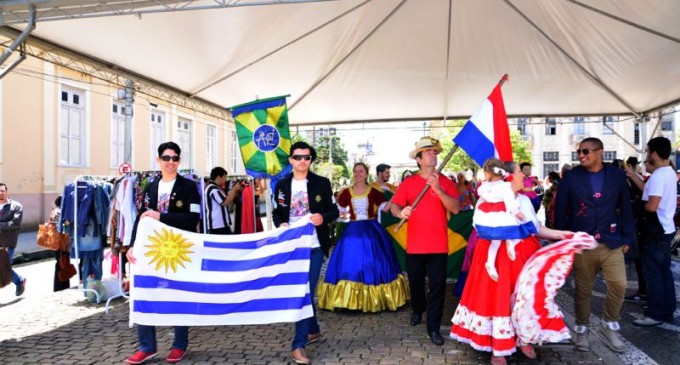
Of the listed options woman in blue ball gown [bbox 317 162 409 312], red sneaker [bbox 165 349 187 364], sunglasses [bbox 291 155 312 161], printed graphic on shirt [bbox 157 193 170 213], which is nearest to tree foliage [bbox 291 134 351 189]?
woman in blue ball gown [bbox 317 162 409 312]

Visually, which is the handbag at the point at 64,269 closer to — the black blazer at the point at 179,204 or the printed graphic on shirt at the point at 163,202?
the black blazer at the point at 179,204

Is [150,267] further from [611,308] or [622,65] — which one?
[622,65]

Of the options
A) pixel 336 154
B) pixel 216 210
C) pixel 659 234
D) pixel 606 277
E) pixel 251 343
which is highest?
pixel 336 154

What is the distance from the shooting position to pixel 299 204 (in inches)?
176

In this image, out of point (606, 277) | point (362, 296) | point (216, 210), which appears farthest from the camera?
point (216, 210)

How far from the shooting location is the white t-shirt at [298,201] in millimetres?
4453

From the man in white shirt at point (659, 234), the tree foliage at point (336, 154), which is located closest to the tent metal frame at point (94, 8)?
the man in white shirt at point (659, 234)

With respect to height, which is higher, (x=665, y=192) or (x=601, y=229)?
(x=665, y=192)

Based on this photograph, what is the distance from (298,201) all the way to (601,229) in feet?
8.75

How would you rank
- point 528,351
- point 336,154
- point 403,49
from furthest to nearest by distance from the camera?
point 336,154, point 403,49, point 528,351

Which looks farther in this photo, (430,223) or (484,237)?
(430,223)

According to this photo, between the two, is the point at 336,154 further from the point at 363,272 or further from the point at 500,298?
the point at 500,298

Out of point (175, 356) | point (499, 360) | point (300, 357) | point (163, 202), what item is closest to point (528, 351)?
point (499, 360)

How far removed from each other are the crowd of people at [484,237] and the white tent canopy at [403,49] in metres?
2.18
